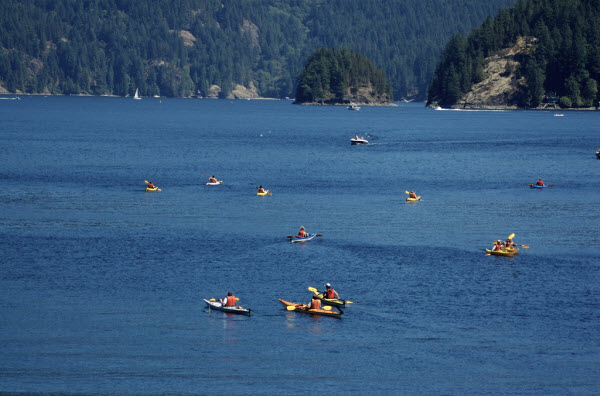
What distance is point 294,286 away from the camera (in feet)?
238

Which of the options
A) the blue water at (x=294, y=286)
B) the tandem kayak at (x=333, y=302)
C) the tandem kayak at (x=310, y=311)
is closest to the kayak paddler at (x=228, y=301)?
the blue water at (x=294, y=286)

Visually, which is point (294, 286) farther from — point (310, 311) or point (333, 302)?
point (310, 311)

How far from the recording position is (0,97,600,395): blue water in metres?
54.3

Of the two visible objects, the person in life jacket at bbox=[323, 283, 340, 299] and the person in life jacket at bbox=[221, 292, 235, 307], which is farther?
the person in life jacket at bbox=[323, 283, 340, 299]

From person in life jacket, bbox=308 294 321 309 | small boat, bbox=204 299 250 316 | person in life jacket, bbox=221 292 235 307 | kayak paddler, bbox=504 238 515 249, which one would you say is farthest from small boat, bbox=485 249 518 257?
person in life jacket, bbox=221 292 235 307

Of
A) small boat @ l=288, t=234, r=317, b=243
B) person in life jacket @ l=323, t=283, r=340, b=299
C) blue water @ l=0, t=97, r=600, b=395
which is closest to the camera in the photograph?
blue water @ l=0, t=97, r=600, b=395

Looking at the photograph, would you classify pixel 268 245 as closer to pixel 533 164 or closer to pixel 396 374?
pixel 396 374

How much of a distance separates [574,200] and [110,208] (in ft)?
194

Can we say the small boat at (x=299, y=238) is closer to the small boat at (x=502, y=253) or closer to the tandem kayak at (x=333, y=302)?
the small boat at (x=502, y=253)

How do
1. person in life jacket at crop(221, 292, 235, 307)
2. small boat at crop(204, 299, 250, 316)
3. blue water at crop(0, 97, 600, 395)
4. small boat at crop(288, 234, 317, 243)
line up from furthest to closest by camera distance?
small boat at crop(288, 234, 317, 243) → person in life jacket at crop(221, 292, 235, 307) → small boat at crop(204, 299, 250, 316) → blue water at crop(0, 97, 600, 395)

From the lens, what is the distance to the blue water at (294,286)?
178ft

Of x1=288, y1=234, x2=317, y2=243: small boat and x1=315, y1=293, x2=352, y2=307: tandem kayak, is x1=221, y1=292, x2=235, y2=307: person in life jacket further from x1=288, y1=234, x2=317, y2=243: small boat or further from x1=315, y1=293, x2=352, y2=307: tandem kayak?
x1=288, y1=234, x2=317, y2=243: small boat

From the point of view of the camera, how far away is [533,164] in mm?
165125

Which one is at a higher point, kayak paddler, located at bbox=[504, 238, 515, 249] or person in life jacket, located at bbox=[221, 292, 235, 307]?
kayak paddler, located at bbox=[504, 238, 515, 249]
